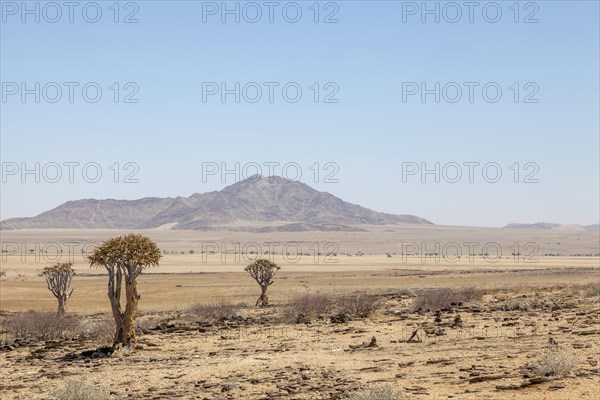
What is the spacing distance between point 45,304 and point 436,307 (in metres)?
25.0

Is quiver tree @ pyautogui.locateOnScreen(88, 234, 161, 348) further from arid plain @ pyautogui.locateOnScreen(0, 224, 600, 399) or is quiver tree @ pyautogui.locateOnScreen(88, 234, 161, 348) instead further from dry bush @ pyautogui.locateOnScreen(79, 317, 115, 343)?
dry bush @ pyautogui.locateOnScreen(79, 317, 115, 343)

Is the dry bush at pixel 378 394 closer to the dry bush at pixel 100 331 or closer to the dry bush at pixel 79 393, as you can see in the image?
the dry bush at pixel 79 393

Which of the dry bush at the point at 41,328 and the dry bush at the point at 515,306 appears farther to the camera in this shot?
the dry bush at the point at 515,306

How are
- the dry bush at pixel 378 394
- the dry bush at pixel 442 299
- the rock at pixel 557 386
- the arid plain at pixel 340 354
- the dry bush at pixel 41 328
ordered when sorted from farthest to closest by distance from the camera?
the dry bush at pixel 442 299 < the dry bush at pixel 41 328 < the arid plain at pixel 340 354 < the rock at pixel 557 386 < the dry bush at pixel 378 394

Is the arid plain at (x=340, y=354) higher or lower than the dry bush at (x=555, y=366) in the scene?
lower

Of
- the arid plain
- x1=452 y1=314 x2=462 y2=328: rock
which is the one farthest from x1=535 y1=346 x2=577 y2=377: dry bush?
x1=452 y1=314 x2=462 y2=328: rock

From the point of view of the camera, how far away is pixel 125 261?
20438 millimetres

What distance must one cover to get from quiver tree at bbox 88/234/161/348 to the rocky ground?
2.24 feet

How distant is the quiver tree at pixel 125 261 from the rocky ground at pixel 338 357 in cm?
68

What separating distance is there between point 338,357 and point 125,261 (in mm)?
6583

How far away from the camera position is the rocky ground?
1400 cm

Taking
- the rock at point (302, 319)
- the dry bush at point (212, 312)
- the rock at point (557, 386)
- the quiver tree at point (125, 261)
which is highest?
the quiver tree at point (125, 261)

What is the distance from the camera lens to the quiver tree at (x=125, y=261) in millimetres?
20109

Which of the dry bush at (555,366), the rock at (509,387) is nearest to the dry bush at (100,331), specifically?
the rock at (509,387)
